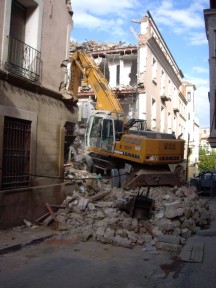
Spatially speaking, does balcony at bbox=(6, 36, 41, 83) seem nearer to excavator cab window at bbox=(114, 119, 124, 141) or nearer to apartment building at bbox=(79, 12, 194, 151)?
excavator cab window at bbox=(114, 119, 124, 141)

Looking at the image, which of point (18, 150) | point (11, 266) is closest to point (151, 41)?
point (18, 150)

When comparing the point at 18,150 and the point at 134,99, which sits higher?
the point at 134,99

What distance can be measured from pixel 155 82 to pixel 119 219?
14.7m

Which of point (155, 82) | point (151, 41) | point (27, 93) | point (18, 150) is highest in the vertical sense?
point (151, 41)

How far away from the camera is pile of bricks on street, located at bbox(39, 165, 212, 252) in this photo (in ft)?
30.0

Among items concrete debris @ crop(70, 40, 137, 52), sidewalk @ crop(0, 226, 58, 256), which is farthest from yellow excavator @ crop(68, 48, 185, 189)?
concrete debris @ crop(70, 40, 137, 52)

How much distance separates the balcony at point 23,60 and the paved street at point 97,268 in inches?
179

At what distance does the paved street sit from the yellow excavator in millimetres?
4115

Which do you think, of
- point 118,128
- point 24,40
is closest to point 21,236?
point 24,40

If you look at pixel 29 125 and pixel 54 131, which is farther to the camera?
pixel 54 131

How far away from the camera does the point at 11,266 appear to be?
6.76 meters

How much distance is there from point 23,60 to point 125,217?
5378mm

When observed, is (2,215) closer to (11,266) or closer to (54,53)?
(11,266)

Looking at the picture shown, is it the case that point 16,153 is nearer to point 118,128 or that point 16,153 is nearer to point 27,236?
point 27,236
